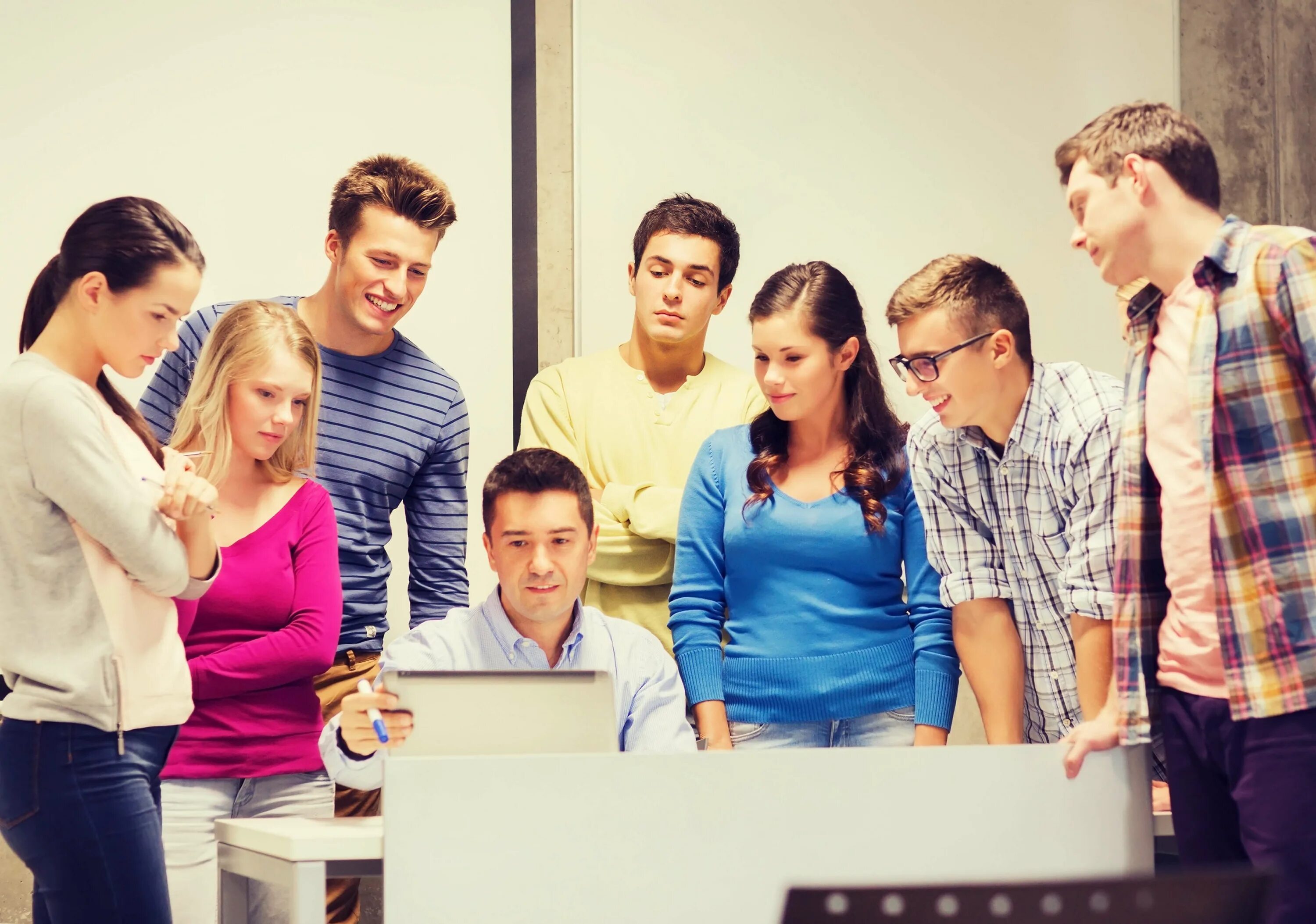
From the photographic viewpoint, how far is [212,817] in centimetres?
200

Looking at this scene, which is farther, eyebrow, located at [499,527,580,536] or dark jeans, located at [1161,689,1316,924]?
eyebrow, located at [499,527,580,536]

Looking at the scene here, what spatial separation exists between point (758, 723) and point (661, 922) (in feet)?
2.58

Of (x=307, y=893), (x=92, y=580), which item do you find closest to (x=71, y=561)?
(x=92, y=580)

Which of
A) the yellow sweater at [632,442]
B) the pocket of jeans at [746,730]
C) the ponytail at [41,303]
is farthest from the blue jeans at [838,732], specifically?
the ponytail at [41,303]

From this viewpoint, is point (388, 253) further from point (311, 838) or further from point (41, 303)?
point (311, 838)

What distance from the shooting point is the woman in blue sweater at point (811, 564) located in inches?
87.0

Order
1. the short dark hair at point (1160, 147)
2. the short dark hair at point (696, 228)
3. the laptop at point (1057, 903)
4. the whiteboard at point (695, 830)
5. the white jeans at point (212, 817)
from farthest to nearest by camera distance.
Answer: the short dark hair at point (696, 228)
the white jeans at point (212, 817)
the short dark hair at point (1160, 147)
the whiteboard at point (695, 830)
the laptop at point (1057, 903)

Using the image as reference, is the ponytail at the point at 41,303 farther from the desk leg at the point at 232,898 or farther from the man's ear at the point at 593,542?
the man's ear at the point at 593,542

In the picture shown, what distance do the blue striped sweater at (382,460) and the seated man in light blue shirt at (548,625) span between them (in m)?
0.37

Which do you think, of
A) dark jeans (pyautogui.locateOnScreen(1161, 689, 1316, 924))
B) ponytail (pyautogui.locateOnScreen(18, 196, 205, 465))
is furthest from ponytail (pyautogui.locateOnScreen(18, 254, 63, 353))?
dark jeans (pyautogui.locateOnScreen(1161, 689, 1316, 924))

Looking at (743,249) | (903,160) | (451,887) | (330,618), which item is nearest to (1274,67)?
(903,160)

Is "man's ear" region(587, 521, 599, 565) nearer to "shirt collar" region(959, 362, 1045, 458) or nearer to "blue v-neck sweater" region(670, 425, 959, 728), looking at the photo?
"blue v-neck sweater" region(670, 425, 959, 728)

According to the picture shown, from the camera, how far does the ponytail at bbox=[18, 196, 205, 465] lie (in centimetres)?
177

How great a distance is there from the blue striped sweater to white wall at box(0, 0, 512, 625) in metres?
0.44
